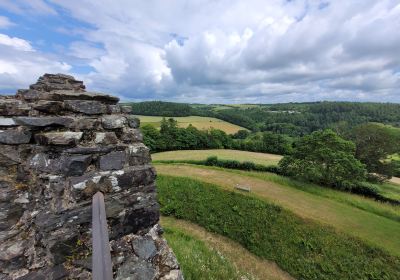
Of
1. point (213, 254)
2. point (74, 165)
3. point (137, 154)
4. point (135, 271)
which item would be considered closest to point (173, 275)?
point (135, 271)

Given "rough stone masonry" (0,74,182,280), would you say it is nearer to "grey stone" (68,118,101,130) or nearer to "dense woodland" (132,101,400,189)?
"grey stone" (68,118,101,130)

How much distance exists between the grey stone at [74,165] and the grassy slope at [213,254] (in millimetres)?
6567

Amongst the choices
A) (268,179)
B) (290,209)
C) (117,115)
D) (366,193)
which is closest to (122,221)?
(117,115)

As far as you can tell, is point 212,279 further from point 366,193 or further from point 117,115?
point 366,193

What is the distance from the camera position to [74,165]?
2.98 metres

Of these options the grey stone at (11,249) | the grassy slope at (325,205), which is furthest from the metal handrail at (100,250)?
the grassy slope at (325,205)

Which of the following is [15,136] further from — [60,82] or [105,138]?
[60,82]

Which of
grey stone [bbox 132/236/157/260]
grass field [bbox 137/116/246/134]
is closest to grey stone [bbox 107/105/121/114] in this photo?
grey stone [bbox 132/236/157/260]

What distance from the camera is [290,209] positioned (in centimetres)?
1819

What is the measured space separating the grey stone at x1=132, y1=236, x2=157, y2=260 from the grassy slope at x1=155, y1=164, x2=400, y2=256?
53.6ft

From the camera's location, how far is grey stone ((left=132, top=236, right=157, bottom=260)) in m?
3.01

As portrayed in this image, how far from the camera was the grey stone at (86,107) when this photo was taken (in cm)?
345

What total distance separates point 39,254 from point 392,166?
48497 mm

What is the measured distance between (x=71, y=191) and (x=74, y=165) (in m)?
0.34
